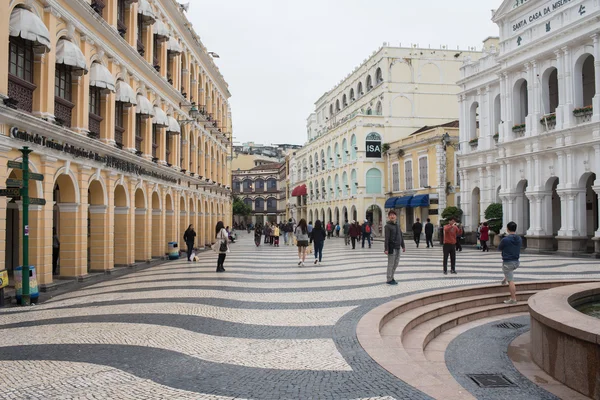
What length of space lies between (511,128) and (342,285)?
18.2 m

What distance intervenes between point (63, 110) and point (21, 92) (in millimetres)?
2088

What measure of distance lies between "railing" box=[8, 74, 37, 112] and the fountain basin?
12347mm

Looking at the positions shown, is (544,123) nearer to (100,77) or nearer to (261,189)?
(100,77)

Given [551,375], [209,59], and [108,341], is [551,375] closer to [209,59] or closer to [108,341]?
[108,341]

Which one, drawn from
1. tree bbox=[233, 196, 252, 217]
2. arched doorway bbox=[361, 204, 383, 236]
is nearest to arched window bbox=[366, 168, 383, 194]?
arched doorway bbox=[361, 204, 383, 236]

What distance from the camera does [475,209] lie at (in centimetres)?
3134

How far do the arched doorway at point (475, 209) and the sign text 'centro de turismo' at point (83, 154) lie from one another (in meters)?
19.6

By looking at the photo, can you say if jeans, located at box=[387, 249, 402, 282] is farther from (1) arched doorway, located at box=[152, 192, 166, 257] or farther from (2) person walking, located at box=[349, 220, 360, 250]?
(2) person walking, located at box=[349, 220, 360, 250]

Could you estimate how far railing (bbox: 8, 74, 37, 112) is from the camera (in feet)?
39.3

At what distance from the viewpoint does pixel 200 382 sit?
5.39 meters

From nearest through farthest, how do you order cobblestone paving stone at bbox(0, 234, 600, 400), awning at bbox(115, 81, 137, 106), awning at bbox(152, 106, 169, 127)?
cobblestone paving stone at bbox(0, 234, 600, 400), awning at bbox(115, 81, 137, 106), awning at bbox(152, 106, 169, 127)

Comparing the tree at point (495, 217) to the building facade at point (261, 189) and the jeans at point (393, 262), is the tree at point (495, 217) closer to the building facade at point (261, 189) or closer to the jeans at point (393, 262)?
the jeans at point (393, 262)

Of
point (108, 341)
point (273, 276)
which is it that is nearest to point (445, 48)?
point (273, 276)

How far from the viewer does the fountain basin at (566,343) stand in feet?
17.8
